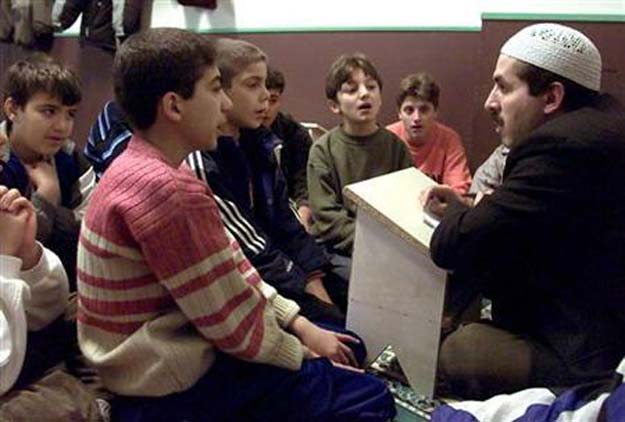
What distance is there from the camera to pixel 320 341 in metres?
1.47

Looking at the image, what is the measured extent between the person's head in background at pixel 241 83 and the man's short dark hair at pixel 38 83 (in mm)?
416

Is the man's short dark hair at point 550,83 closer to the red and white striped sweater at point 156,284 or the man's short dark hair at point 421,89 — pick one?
the red and white striped sweater at point 156,284

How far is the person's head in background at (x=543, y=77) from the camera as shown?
58.4 inches

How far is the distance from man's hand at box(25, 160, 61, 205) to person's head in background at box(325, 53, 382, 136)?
3.31 feet

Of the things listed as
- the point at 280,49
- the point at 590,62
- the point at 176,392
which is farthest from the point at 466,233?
the point at 280,49

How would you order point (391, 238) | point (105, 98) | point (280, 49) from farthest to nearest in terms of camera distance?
point (105, 98) → point (280, 49) → point (391, 238)

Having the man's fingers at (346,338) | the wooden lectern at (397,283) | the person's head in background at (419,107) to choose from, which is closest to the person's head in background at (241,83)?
the wooden lectern at (397,283)

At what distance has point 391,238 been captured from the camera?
159 cm

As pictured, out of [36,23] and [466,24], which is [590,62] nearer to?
[466,24]

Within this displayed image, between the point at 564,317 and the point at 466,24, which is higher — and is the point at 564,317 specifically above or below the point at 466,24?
below

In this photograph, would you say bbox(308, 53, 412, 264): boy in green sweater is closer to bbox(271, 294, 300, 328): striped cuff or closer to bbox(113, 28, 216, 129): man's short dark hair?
bbox(271, 294, 300, 328): striped cuff

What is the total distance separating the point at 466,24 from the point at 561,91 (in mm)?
1548

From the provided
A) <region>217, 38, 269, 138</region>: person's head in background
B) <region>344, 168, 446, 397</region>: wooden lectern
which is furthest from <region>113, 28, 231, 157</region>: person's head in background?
<region>344, 168, 446, 397</region>: wooden lectern

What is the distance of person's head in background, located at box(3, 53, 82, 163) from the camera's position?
5.70 ft
